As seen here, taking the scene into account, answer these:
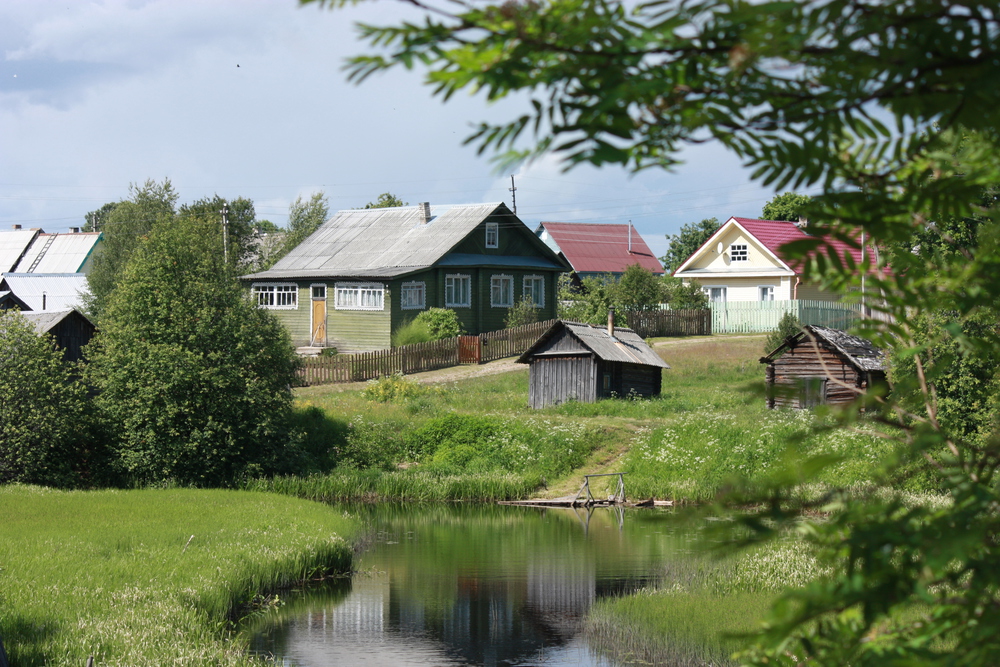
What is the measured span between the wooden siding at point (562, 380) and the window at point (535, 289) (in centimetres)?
1678

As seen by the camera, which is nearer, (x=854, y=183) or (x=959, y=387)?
(x=854, y=183)

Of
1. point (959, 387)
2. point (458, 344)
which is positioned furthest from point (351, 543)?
point (458, 344)

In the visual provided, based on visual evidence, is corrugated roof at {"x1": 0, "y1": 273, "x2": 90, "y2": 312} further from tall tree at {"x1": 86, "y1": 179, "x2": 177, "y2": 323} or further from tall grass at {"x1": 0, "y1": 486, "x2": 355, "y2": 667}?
tall grass at {"x1": 0, "y1": 486, "x2": 355, "y2": 667}

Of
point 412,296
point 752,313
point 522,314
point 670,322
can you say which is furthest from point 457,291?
point 752,313

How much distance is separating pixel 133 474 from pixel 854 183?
28029mm

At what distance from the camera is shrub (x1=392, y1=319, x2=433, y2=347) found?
46.7 m

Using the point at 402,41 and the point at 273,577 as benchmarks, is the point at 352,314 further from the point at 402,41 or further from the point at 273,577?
the point at 402,41

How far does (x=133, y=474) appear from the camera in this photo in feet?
91.9

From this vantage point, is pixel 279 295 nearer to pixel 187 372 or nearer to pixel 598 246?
pixel 187 372

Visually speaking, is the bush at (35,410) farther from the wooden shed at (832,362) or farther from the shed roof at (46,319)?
the wooden shed at (832,362)

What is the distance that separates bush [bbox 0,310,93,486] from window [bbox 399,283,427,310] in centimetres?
2267

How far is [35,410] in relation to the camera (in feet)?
85.4

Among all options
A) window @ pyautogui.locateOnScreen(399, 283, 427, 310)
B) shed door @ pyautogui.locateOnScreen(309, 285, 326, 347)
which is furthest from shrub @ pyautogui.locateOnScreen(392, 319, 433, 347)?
shed door @ pyautogui.locateOnScreen(309, 285, 326, 347)

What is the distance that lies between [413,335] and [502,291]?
295 inches
